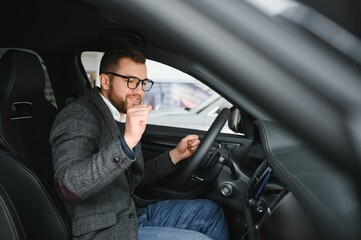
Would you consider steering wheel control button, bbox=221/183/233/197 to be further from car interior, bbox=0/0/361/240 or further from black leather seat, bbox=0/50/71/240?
black leather seat, bbox=0/50/71/240

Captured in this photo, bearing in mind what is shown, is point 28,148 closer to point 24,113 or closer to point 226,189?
point 24,113

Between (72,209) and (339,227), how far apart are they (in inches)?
46.2

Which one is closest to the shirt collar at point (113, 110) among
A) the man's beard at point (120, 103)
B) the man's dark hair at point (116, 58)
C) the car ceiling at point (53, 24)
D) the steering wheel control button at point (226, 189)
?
the man's beard at point (120, 103)

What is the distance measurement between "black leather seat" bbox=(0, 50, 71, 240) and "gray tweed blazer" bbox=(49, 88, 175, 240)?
0.33 feet

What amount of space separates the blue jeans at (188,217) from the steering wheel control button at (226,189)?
0.33 ft

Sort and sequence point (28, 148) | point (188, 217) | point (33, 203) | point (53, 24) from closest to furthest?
point (33, 203) → point (28, 148) → point (188, 217) → point (53, 24)

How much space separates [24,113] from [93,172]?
2.10 feet

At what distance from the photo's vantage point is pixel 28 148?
156 cm

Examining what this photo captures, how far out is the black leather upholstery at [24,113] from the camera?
150cm

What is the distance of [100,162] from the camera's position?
3.89ft

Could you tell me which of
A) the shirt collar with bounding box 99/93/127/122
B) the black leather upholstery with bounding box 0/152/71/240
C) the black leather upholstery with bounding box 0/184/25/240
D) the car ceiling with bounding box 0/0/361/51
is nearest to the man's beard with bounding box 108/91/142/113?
the shirt collar with bounding box 99/93/127/122

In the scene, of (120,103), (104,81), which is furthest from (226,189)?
(104,81)

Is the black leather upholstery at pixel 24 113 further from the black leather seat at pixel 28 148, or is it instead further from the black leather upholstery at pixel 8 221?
the black leather upholstery at pixel 8 221

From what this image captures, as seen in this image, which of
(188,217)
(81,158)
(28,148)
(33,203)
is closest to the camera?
(81,158)
